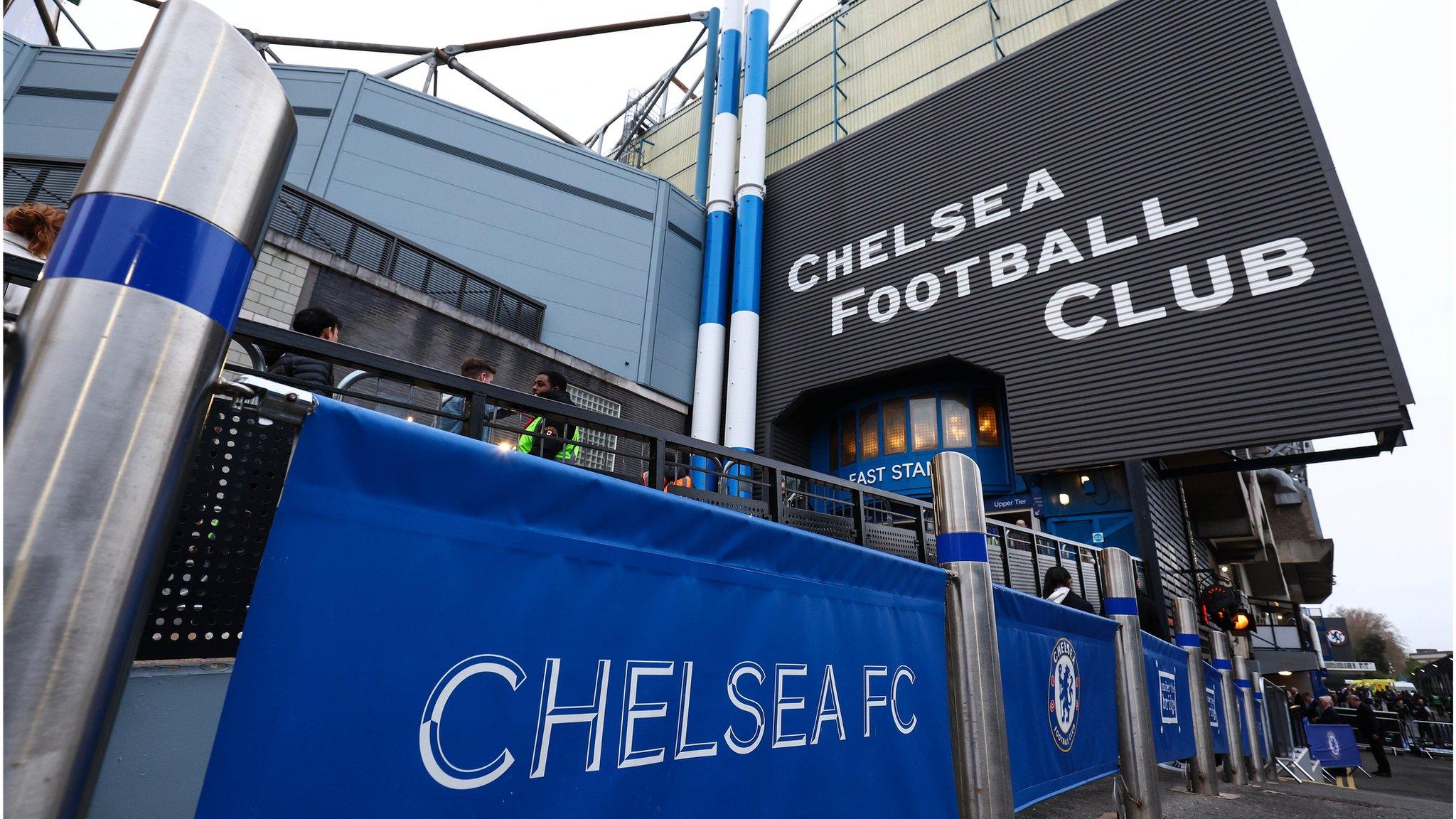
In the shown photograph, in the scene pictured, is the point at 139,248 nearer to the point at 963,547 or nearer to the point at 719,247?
the point at 963,547

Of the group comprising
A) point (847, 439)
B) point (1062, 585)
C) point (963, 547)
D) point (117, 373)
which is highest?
point (847, 439)

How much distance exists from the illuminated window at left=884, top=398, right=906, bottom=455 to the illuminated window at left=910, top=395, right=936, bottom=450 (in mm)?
201

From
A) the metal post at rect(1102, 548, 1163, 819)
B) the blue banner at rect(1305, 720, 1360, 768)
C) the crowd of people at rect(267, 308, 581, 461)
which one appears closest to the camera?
the crowd of people at rect(267, 308, 581, 461)

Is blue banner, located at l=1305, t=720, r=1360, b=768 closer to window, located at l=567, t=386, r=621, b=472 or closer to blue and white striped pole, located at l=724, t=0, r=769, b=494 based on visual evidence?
blue and white striped pole, located at l=724, t=0, r=769, b=494

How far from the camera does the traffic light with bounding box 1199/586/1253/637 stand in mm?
8664

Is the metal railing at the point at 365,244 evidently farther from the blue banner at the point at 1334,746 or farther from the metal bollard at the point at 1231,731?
the blue banner at the point at 1334,746

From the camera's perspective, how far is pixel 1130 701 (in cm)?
490

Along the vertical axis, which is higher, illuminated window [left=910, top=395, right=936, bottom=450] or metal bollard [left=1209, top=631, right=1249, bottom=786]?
illuminated window [left=910, top=395, right=936, bottom=450]

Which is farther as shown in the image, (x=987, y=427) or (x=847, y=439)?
(x=847, y=439)

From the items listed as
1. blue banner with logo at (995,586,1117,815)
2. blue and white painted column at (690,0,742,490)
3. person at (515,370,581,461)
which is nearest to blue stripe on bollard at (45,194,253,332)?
person at (515,370,581,461)

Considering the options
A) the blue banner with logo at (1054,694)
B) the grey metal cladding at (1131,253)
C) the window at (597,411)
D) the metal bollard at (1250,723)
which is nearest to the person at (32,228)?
the blue banner with logo at (1054,694)

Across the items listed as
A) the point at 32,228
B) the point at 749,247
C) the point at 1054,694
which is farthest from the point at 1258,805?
the point at 749,247

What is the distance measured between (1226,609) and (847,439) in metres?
9.37

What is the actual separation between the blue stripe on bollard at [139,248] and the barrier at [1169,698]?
601cm
